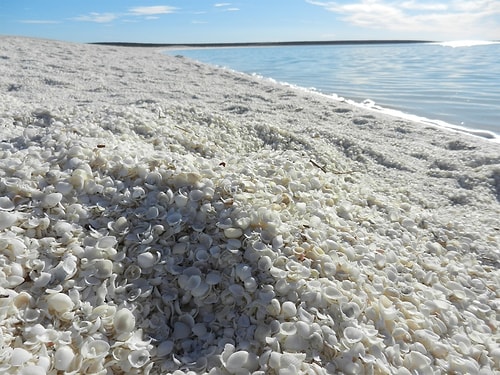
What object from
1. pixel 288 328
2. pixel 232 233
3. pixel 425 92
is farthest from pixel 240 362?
pixel 425 92

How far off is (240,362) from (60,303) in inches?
22.7

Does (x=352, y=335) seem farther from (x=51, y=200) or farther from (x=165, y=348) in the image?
(x=51, y=200)

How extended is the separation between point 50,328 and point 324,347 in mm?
823

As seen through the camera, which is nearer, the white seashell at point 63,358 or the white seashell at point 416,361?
the white seashell at point 63,358

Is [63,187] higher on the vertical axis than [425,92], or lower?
higher

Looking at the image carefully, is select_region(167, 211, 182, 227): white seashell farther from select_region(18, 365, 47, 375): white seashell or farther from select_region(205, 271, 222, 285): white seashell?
select_region(18, 365, 47, 375): white seashell

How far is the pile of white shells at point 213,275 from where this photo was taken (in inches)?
48.5

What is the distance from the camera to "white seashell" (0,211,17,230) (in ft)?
4.78

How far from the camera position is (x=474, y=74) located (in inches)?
412

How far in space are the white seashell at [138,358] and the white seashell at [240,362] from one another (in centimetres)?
24

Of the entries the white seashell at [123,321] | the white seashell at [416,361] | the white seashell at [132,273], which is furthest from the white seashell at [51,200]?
the white seashell at [416,361]

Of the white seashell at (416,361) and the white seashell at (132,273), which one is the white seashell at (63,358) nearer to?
the white seashell at (132,273)

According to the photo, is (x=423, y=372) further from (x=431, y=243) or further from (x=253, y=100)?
(x=253, y=100)

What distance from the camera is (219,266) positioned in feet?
4.95
